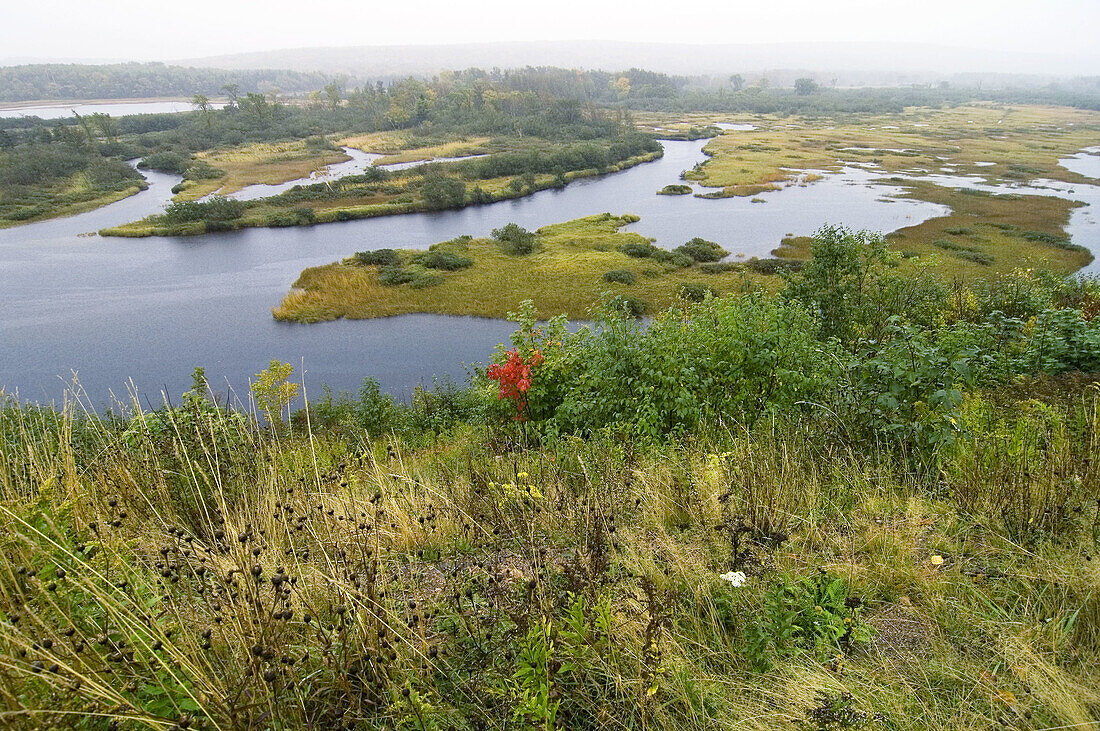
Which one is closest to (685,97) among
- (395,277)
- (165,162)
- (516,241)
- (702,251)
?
(165,162)

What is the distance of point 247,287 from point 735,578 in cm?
3688

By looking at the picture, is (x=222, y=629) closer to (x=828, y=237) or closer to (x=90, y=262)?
(x=828, y=237)

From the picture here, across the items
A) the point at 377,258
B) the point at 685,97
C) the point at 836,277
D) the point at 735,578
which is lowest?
the point at 377,258

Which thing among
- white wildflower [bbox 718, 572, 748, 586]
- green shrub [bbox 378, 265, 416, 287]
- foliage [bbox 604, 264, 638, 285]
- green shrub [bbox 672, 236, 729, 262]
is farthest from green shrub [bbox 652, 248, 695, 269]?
white wildflower [bbox 718, 572, 748, 586]

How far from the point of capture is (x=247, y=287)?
3403 centimetres

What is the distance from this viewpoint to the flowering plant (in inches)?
379

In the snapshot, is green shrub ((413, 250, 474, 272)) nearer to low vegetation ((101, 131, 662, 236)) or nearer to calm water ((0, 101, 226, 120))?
low vegetation ((101, 131, 662, 236))

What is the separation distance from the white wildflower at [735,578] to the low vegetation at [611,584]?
2 cm

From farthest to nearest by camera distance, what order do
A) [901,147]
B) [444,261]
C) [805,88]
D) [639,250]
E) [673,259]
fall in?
1. [805,88]
2. [901,147]
3. [639,250]
4. [444,261]
5. [673,259]

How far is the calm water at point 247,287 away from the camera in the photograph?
24.7 metres

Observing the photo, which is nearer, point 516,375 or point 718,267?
point 516,375

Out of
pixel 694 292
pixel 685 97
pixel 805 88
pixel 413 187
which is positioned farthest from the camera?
pixel 805 88

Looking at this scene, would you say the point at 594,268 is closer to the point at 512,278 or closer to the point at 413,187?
the point at 512,278

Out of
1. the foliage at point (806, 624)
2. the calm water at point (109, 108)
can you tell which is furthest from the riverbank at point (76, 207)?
the calm water at point (109, 108)
